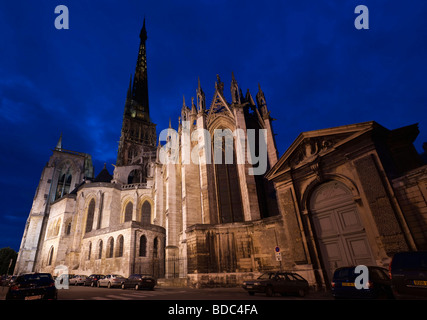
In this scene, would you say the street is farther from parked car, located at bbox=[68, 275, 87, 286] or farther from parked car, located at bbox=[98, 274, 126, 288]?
parked car, located at bbox=[68, 275, 87, 286]

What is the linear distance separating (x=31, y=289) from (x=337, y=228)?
12.9 meters

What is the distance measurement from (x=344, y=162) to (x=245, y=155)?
9522 mm

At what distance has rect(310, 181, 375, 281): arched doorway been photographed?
10.2m

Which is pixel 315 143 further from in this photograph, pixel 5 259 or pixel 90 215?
pixel 5 259

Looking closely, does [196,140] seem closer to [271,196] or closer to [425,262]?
[271,196]

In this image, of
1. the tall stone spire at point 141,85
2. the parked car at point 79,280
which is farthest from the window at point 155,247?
the tall stone spire at point 141,85

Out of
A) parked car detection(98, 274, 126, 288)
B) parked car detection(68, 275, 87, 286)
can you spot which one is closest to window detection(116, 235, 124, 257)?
parked car detection(68, 275, 87, 286)

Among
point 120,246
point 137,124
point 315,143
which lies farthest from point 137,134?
point 315,143

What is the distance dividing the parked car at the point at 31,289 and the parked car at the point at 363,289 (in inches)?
380

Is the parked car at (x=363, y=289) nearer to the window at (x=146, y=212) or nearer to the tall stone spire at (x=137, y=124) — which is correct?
the window at (x=146, y=212)

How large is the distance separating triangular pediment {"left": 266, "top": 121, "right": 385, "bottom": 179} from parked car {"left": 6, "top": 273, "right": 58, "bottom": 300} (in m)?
11.6

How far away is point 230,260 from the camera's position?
14.2 m

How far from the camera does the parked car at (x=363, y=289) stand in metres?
6.38
